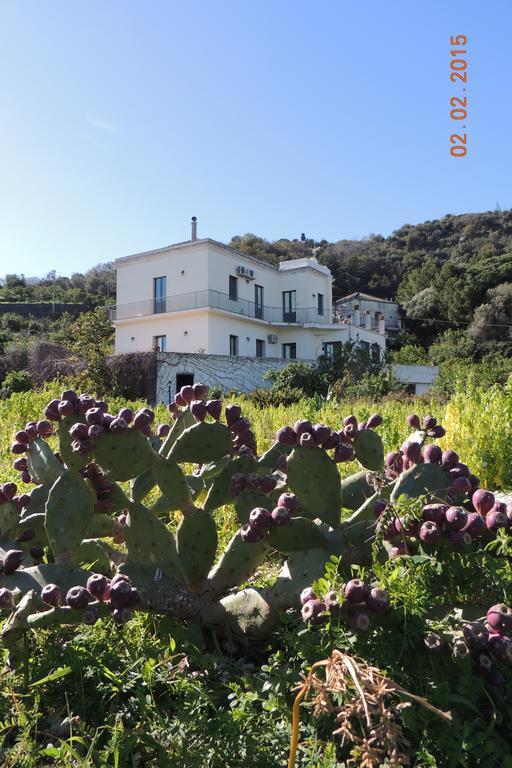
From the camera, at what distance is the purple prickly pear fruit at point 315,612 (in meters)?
1.39

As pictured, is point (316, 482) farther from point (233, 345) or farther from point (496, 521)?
point (233, 345)

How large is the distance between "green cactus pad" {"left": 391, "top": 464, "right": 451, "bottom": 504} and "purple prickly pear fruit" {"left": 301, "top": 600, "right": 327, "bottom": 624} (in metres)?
0.51

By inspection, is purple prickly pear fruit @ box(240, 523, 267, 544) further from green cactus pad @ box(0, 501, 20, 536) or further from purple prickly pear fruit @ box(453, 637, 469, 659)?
green cactus pad @ box(0, 501, 20, 536)

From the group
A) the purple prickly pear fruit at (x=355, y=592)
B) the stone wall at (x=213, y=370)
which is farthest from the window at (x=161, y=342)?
the purple prickly pear fruit at (x=355, y=592)

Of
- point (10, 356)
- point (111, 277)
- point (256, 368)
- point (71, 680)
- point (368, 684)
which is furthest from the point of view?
point (111, 277)

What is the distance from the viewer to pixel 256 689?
157 centimetres

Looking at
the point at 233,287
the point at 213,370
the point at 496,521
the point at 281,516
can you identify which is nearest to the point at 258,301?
the point at 233,287

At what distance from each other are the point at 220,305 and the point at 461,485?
2853 centimetres

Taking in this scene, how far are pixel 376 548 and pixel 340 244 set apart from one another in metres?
78.3

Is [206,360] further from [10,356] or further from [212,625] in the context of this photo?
[212,625]

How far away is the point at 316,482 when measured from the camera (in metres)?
1.88

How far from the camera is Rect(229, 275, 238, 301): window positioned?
101 ft

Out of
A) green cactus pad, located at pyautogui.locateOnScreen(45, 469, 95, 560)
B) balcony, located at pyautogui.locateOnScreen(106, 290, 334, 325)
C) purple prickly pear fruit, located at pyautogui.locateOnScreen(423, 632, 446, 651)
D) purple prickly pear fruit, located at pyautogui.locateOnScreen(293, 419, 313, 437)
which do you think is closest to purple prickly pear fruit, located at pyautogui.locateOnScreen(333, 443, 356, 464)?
purple prickly pear fruit, located at pyautogui.locateOnScreen(293, 419, 313, 437)

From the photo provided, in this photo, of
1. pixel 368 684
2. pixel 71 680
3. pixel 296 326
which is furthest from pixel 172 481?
pixel 296 326
